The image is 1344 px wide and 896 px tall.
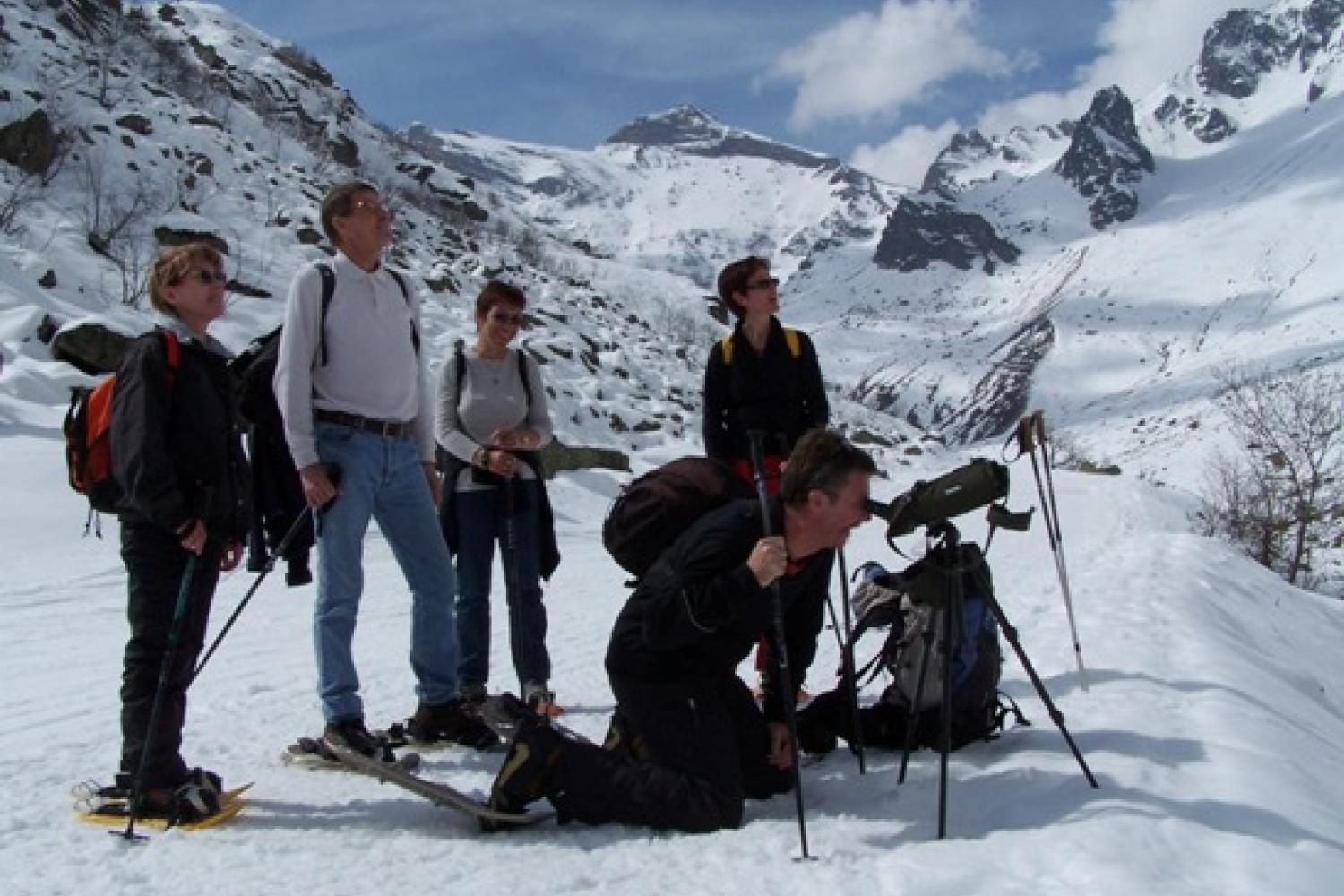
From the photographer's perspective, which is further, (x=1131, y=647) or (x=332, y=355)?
(x=1131, y=647)

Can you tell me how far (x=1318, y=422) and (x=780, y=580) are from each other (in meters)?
25.3

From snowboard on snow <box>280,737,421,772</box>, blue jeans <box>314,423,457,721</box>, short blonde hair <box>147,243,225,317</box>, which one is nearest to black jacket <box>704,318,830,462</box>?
blue jeans <box>314,423,457,721</box>

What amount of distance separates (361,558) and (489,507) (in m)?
1.00

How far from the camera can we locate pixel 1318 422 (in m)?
24.5

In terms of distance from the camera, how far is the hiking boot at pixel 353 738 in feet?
13.5

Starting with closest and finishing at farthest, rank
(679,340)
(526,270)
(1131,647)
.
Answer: (1131,647)
(526,270)
(679,340)

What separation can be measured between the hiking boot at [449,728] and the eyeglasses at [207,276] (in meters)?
1.99

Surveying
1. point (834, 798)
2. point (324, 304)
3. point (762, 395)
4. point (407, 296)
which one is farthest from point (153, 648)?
point (762, 395)

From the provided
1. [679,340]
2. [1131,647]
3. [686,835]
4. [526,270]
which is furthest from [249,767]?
[679,340]

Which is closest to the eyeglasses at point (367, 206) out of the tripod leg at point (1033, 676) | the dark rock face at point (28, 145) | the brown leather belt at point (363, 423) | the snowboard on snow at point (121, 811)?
the brown leather belt at point (363, 423)

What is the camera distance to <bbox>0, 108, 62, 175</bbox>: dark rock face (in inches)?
902

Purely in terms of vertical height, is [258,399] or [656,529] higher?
[258,399]

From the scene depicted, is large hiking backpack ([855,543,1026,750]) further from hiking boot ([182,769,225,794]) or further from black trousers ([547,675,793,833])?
hiking boot ([182,769,225,794])

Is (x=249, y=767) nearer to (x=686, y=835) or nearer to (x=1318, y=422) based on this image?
(x=686, y=835)
